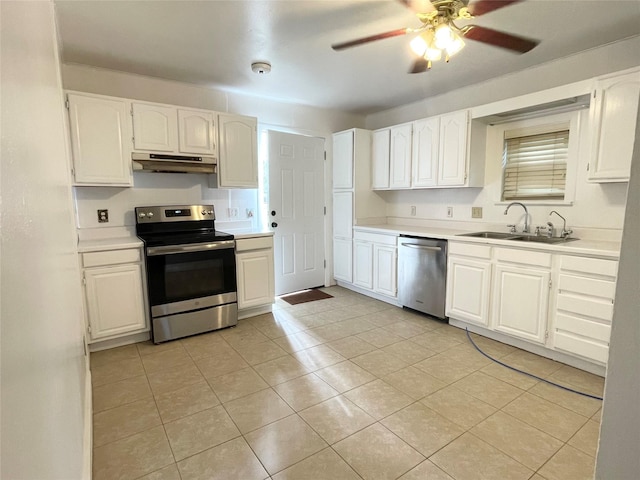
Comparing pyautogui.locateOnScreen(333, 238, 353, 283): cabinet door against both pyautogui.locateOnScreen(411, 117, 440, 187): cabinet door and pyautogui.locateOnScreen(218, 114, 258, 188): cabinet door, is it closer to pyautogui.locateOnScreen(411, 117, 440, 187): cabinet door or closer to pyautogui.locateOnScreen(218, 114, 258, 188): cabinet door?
pyautogui.locateOnScreen(411, 117, 440, 187): cabinet door

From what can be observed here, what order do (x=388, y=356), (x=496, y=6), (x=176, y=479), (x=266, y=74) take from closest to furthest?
(x=176, y=479) → (x=496, y=6) → (x=388, y=356) → (x=266, y=74)

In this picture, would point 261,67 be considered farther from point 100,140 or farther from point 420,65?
point 100,140

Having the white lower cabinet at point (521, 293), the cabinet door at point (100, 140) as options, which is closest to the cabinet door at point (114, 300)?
the cabinet door at point (100, 140)

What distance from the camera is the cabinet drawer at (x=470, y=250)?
3.04 metres

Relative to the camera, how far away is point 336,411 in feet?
6.84

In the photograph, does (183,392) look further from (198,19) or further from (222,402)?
(198,19)

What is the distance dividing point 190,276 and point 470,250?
2.62 meters

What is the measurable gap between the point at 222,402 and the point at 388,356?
1.34m

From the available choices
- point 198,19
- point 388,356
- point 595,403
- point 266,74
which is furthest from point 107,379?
point 595,403

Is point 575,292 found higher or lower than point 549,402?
higher

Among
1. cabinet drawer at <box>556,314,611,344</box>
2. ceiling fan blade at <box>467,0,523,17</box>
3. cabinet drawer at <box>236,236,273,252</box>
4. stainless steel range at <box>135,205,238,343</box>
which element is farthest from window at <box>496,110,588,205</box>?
stainless steel range at <box>135,205,238,343</box>

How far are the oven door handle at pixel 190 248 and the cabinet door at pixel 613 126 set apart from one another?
313cm

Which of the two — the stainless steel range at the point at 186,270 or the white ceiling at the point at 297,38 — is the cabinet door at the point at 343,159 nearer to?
the white ceiling at the point at 297,38

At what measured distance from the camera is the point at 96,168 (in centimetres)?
291
